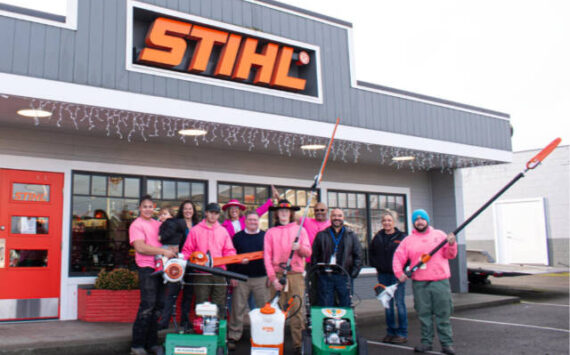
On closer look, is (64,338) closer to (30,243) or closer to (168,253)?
(168,253)

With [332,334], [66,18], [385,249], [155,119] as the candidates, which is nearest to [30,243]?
[155,119]

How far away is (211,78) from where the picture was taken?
807cm

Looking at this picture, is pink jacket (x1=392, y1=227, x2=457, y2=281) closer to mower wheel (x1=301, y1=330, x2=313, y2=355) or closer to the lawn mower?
mower wheel (x1=301, y1=330, x2=313, y2=355)

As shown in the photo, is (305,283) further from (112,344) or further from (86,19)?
(86,19)

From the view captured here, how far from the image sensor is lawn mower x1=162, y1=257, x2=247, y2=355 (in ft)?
16.8

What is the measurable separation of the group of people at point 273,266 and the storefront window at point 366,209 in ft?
15.9

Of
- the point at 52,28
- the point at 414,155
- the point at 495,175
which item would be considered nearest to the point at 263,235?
the point at 52,28

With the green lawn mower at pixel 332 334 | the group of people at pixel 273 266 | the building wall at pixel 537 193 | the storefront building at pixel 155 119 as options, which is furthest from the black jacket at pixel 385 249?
the building wall at pixel 537 193

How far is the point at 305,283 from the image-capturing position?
6.56 m

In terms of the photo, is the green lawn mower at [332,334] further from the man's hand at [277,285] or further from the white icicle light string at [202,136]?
the white icicle light string at [202,136]

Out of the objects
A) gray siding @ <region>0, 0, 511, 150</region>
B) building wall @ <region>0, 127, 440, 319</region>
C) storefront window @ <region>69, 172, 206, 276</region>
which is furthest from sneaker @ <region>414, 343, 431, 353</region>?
storefront window @ <region>69, 172, 206, 276</region>

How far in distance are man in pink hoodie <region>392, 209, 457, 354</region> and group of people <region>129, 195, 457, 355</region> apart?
0.01 m

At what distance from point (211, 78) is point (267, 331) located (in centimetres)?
415

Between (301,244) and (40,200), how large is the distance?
4.32 m
